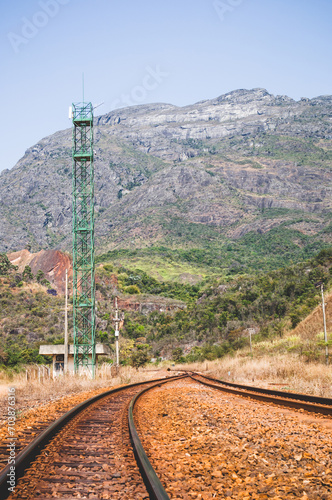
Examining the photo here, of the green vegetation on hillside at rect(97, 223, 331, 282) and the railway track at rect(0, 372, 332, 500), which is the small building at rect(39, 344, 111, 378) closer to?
the railway track at rect(0, 372, 332, 500)

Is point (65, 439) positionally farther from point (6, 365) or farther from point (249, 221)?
point (249, 221)

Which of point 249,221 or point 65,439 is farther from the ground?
point 249,221

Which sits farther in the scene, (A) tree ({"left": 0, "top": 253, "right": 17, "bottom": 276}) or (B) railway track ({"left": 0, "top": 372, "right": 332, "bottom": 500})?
(A) tree ({"left": 0, "top": 253, "right": 17, "bottom": 276})

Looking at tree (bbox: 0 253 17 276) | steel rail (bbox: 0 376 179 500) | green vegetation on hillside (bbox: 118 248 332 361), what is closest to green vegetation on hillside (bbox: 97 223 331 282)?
tree (bbox: 0 253 17 276)

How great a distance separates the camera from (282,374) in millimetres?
18875

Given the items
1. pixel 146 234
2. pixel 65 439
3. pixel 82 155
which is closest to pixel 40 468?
pixel 65 439

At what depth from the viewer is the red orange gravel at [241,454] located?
14.2ft

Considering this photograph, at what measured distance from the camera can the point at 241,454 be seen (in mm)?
5629

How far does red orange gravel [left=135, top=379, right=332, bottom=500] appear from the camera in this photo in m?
4.34

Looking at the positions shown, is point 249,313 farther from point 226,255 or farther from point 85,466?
point 226,255

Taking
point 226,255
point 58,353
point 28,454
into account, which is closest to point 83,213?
point 58,353

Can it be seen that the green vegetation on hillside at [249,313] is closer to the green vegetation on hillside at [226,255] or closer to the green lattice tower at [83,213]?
the green lattice tower at [83,213]

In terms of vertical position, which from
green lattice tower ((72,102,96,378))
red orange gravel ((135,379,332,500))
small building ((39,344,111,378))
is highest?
green lattice tower ((72,102,96,378))

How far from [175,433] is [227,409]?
2990mm
